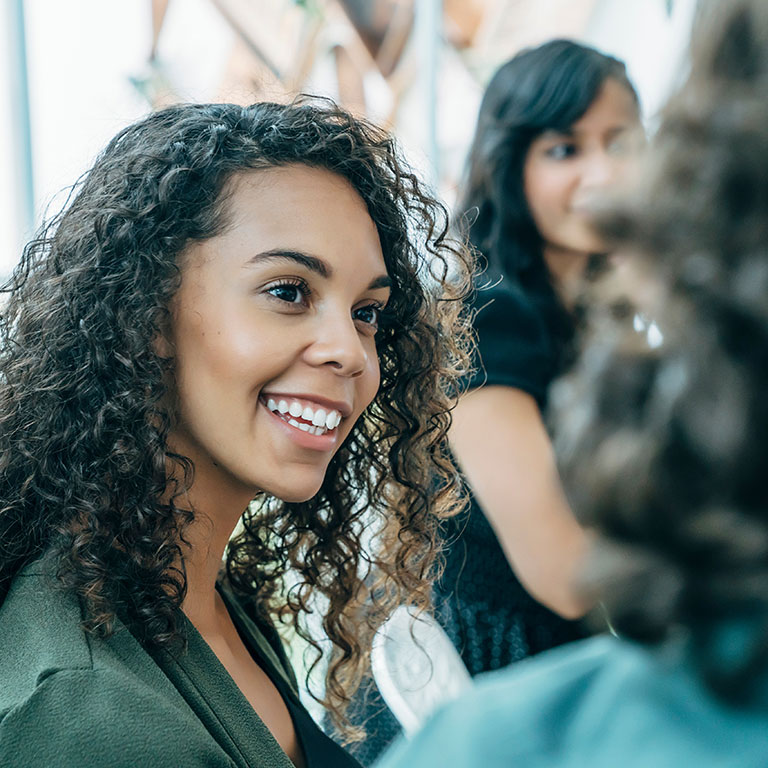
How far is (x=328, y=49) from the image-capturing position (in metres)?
3.66

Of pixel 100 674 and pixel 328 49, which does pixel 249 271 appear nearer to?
pixel 100 674

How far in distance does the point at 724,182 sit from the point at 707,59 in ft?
0.19

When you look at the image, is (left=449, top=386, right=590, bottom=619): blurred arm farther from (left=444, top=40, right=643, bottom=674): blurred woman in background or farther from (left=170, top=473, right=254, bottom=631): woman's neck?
(left=170, top=473, right=254, bottom=631): woman's neck

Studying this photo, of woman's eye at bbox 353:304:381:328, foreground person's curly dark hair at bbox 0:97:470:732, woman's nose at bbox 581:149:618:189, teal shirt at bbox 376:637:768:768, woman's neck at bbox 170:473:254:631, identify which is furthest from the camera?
woman's nose at bbox 581:149:618:189

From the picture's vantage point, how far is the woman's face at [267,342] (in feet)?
3.68

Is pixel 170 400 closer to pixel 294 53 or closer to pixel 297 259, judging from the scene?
pixel 297 259

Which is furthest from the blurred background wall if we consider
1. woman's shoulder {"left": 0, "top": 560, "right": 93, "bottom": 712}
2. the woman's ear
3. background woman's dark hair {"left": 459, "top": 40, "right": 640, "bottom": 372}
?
woman's shoulder {"left": 0, "top": 560, "right": 93, "bottom": 712}

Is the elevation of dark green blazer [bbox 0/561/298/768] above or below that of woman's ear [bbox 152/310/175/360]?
below

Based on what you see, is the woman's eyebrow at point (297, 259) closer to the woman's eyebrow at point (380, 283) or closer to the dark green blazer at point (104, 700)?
the woman's eyebrow at point (380, 283)

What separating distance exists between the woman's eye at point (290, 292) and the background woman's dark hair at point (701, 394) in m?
0.76

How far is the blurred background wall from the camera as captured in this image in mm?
2518

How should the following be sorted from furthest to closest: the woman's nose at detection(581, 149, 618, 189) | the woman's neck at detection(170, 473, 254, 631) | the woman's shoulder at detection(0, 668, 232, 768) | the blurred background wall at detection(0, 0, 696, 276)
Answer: the blurred background wall at detection(0, 0, 696, 276), the woman's nose at detection(581, 149, 618, 189), the woman's neck at detection(170, 473, 254, 631), the woman's shoulder at detection(0, 668, 232, 768)

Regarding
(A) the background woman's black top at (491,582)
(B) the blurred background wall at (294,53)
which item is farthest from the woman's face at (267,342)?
(B) the blurred background wall at (294,53)

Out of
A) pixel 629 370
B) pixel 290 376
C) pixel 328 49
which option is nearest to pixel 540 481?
pixel 290 376
